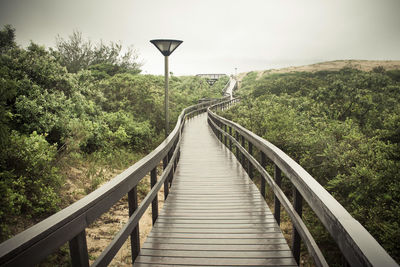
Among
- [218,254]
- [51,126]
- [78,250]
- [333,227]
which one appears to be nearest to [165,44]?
[51,126]

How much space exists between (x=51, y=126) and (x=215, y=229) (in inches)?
248

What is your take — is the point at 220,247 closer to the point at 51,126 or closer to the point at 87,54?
the point at 51,126

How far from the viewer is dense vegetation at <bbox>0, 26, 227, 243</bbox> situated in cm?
522

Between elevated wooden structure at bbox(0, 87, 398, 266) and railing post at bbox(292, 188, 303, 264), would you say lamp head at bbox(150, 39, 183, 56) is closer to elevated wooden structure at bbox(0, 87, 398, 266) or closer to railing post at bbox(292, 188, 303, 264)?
elevated wooden structure at bbox(0, 87, 398, 266)

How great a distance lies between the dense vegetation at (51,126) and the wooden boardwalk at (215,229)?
9.37 feet

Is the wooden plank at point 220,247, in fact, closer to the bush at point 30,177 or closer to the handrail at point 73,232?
the handrail at point 73,232

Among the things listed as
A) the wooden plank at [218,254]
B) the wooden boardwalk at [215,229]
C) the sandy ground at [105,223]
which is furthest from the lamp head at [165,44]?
the wooden plank at [218,254]

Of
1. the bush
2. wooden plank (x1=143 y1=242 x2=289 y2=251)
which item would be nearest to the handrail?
wooden plank (x1=143 y1=242 x2=289 y2=251)

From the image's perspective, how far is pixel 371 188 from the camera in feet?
15.4

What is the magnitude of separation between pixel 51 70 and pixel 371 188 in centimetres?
1019

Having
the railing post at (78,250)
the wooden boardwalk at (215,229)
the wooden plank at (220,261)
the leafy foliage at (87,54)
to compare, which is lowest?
the wooden boardwalk at (215,229)

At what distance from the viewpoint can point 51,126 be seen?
7.51 m

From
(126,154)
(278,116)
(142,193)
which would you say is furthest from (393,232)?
(126,154)

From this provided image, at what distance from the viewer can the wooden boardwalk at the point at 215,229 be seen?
2712mm
